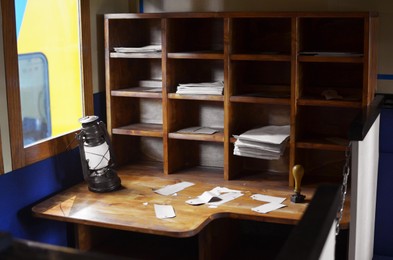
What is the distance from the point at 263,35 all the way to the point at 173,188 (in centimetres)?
109

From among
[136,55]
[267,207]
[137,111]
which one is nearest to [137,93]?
[136,55]

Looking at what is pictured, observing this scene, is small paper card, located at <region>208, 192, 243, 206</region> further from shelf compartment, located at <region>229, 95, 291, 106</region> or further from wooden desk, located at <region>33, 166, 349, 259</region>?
shelf compartment, located at <region>229, 95, 291, 106</region>

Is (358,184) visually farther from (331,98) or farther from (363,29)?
(363,29)

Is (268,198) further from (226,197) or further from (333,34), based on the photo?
(333,34)

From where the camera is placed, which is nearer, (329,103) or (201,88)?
(329,103)

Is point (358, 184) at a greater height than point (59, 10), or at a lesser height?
lesser

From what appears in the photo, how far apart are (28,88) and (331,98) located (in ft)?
5.36

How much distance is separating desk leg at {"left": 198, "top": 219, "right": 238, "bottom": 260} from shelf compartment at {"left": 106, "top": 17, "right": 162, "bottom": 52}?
4.00ft

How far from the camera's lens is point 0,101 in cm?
288

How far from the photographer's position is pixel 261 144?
335cm

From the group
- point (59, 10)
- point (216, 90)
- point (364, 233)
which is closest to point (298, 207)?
point (364, 233)

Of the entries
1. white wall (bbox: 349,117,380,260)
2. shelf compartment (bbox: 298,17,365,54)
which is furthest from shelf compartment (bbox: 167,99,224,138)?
white wall (bbox: 349,117,380,260)

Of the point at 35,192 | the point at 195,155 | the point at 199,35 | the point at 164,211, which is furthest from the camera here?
the point at 195,155

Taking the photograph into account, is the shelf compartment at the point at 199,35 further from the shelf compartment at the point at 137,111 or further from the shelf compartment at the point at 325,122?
the shelf compartment at the point at 325,122
